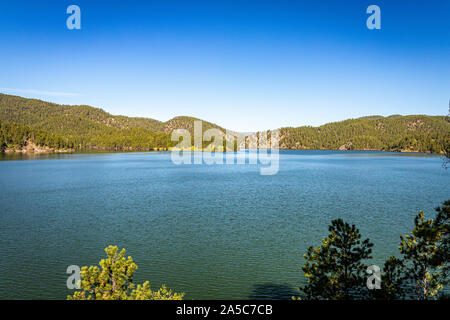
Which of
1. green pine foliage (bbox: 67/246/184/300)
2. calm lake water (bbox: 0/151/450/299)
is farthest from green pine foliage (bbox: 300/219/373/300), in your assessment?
green pine foliage (bbox: 67/246/184/300)

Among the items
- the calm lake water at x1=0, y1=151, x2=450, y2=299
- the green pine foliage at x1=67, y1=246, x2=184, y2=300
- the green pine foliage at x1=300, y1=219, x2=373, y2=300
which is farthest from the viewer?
the calm lake water at x1=0, y1=151, x2=450, y2=299

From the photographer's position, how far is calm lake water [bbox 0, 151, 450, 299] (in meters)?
16.5

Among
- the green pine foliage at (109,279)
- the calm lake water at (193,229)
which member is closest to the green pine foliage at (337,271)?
the calm lake water at (193,229)

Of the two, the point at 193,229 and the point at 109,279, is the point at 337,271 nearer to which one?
the point at 109,279

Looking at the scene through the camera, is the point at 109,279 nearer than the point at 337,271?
Yes

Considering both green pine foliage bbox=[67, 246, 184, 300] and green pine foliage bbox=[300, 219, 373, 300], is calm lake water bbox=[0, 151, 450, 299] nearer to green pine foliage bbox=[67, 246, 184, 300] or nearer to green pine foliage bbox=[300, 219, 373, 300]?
green pine foliage bbox=[300, 219, 373, 300]

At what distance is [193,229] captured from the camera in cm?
2525

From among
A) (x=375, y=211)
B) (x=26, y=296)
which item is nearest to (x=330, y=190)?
(x=375, y=211)

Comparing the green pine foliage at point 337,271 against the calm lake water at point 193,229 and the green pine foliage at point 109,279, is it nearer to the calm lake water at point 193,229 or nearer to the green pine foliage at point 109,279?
the calm lake water at point 193,229

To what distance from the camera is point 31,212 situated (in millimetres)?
30781

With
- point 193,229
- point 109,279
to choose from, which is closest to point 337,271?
point 109,279

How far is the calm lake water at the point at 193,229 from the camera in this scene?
16.5 meters
